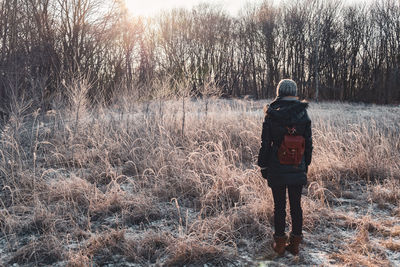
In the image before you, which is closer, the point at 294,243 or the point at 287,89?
the point at 287,89

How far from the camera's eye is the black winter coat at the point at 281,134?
94.5 inches

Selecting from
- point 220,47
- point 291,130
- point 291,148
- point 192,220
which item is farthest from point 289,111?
point 220,47

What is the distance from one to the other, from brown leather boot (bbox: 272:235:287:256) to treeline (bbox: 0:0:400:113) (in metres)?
8.96

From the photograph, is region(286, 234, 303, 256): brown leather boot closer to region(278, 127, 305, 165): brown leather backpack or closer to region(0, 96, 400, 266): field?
region(0, 96, 400, 266): field

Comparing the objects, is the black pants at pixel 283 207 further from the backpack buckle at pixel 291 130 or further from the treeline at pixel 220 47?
the treeline at pixel 220 47

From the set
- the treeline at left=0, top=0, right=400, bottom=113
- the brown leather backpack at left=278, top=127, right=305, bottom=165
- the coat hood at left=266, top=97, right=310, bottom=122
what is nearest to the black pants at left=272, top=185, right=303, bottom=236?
the brown leather backpack at left=278, top=127, right=305, bottom=165

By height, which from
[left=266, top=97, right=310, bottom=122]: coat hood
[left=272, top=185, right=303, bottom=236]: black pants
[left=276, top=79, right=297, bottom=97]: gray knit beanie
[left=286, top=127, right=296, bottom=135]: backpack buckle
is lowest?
[left=272, top=185, right=303, bottom=236]: black pants

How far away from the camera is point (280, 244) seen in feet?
8.48

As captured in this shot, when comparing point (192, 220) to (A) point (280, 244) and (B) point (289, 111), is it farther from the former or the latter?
(B) point (289, 111)

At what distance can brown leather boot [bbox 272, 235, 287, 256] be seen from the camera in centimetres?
258

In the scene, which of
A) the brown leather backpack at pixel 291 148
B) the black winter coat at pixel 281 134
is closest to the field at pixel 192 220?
the black winter coat at pixel 281 134

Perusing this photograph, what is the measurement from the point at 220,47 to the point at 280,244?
27876 millimetres

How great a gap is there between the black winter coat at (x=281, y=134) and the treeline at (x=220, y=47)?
8715 millimetres

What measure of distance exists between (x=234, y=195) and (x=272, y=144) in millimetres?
1462
